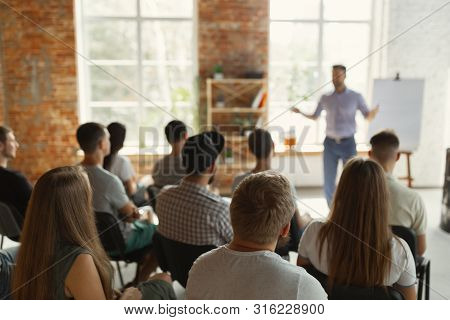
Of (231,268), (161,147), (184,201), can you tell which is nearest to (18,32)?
(161,147)

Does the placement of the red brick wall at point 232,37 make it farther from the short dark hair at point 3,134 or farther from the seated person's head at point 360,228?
the seated person's head at point 360,228

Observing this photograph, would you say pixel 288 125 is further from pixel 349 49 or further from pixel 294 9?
pixel 294 9

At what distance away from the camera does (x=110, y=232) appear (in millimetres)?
2467

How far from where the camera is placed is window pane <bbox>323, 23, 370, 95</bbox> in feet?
20.2

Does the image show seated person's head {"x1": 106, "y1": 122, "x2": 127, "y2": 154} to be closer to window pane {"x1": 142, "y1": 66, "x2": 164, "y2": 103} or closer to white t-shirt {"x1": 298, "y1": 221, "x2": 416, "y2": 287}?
white t-shirt {"x1": 298, "y1": 221, "x2": 416, "y2": 287}

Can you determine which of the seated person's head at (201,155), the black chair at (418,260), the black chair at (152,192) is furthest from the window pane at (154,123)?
the black chair at (418,260)

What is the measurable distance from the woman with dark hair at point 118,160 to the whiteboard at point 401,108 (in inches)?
128

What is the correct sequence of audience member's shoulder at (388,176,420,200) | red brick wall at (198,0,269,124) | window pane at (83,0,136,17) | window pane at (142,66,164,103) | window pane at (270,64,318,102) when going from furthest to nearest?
window pane at (270,64,318,102) → window pane at (142,66,164,103) → window pane at (83,0,136,17) → red brick wall at (198,0,269,124) → audience member's shoulder at (388,176,420,200)

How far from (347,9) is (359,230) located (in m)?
5.11

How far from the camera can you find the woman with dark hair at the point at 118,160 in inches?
131

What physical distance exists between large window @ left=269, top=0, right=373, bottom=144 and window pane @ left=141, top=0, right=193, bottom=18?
3.68ft

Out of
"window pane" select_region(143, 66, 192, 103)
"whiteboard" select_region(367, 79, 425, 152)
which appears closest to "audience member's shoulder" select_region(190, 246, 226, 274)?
"whiteboard" select_region(367, 79, 425, 152)
